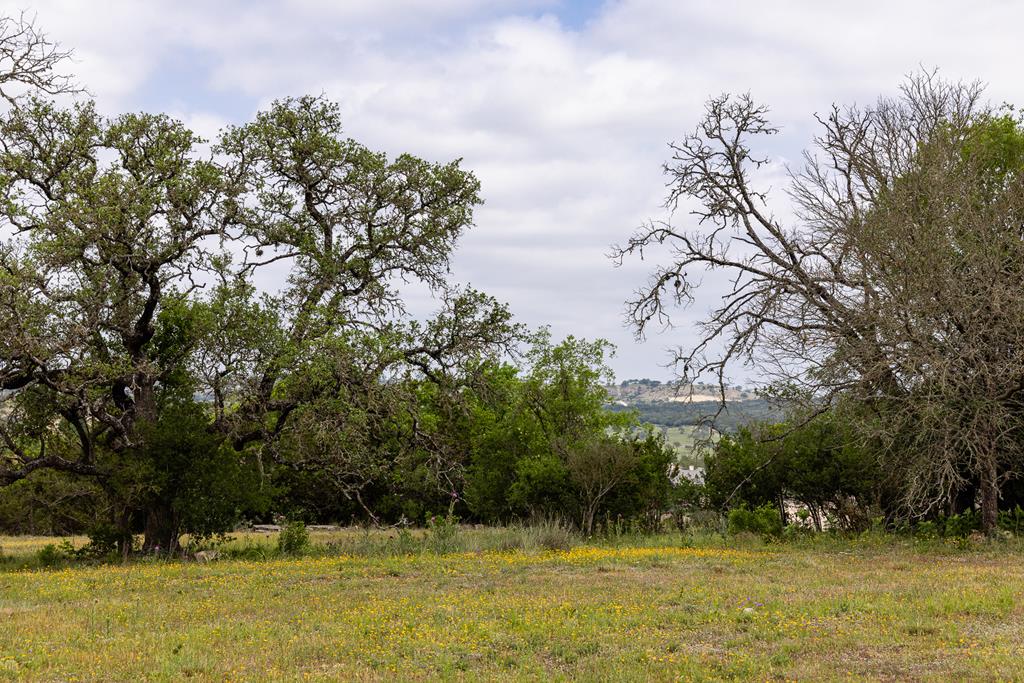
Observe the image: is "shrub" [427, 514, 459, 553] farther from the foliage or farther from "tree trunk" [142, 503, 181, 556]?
the foliage

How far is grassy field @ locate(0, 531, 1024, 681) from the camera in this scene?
8875 mm

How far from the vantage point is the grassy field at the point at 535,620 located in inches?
349

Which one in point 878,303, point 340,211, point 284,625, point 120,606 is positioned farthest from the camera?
point 340,211

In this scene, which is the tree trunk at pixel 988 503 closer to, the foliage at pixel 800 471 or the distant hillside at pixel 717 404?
the foliage at pixel 800 471

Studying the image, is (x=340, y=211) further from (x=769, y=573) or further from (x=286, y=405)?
(x=769, y=573)

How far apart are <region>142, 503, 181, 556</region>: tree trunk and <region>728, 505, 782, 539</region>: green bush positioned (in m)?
13.4

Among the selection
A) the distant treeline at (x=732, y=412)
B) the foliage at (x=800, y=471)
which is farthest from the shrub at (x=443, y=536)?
the foliage at (x=800, y=471)

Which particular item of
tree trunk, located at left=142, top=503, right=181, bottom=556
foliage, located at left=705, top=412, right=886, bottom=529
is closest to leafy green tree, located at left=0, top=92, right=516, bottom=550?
tree trunk, located at left=142, top=503, right=181, bottom=556

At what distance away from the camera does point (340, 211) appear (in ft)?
72.9

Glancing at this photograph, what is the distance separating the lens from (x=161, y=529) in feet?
68.4

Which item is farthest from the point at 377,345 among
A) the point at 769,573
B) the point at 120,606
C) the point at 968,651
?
the point at 968,651

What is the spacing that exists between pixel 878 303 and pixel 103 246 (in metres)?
16.4

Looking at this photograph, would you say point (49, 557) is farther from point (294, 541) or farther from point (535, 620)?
point (535, 620)

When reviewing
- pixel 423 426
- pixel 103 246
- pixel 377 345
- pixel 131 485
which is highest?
pixel 103 246
